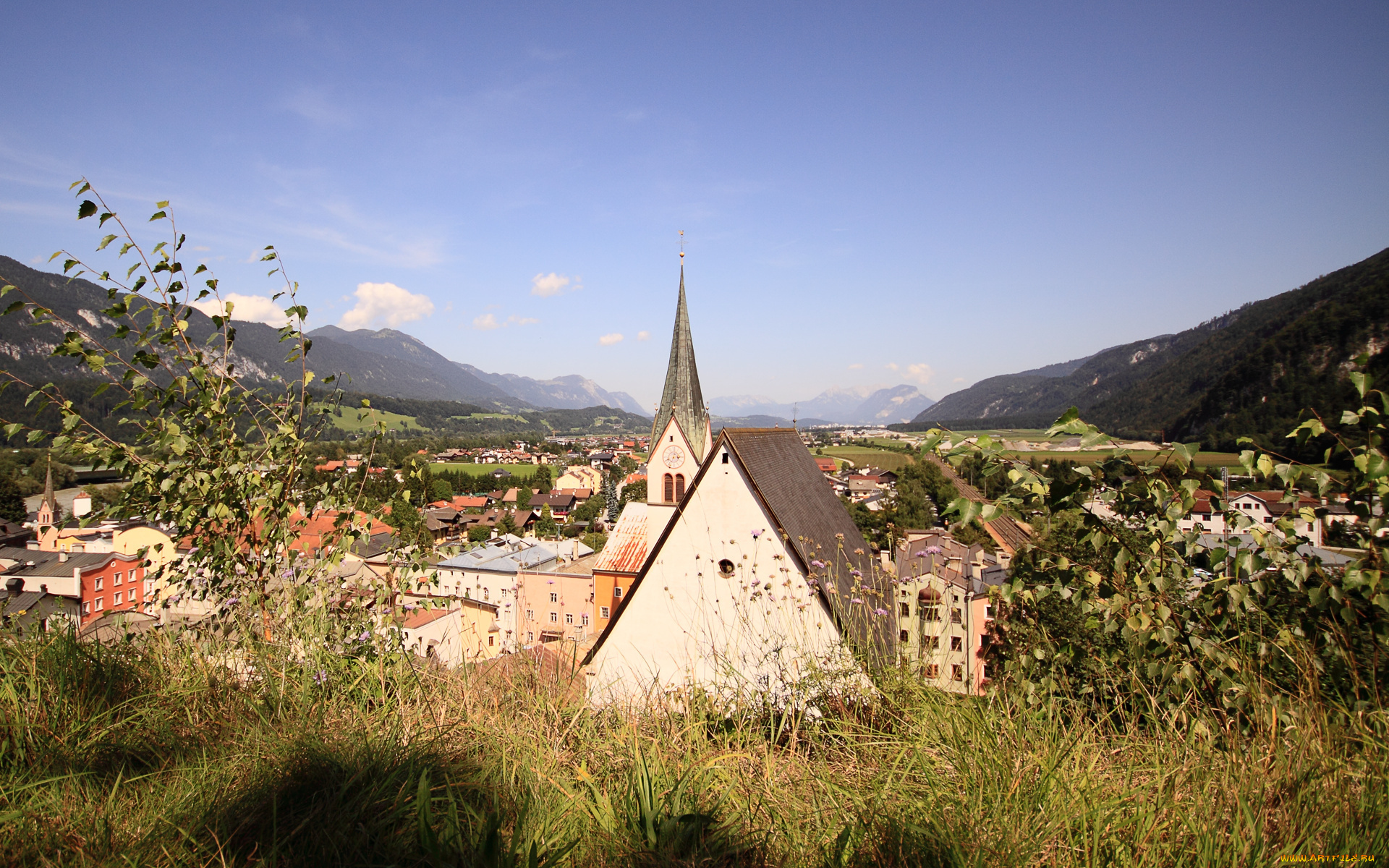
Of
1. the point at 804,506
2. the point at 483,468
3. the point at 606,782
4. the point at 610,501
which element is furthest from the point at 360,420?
the point at 483,468

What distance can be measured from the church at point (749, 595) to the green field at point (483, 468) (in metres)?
107

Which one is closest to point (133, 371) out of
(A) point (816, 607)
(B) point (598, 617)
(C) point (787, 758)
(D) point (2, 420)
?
(D) point (2, 420)

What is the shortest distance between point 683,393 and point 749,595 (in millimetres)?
18041

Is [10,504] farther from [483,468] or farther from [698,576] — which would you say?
[698,576]

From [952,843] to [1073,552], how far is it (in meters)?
2.76

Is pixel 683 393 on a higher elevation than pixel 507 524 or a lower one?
higher

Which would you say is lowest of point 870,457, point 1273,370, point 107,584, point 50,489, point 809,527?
point 870,457

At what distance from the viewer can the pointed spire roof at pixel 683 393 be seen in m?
23.1

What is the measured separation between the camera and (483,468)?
12131 cm

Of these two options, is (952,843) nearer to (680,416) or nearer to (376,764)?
(376,764)

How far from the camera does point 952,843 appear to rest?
1.63 meters

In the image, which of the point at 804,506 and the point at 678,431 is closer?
the point at 804,506

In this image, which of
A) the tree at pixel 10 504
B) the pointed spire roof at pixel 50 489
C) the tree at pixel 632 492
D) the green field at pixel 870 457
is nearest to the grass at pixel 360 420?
the pointed spire roof at pixel 50 489

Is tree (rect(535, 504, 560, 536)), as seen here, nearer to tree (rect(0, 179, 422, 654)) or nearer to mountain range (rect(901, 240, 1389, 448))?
mountain range (rect(901, 240, 1389, 448))
